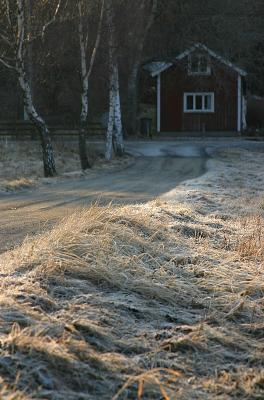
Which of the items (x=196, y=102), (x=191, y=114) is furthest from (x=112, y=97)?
(x=196, y=102)

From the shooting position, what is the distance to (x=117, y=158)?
31.8m

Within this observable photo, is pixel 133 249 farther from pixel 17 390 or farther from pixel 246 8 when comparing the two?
pixel 246 8

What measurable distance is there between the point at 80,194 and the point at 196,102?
34.8m

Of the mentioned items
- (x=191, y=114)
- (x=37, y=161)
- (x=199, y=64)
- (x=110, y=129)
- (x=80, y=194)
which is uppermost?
(x=199, y=64)

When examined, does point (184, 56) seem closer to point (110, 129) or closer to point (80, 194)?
point (110, 129)

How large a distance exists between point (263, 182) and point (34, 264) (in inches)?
576

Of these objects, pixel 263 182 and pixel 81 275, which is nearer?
pixel 81 275

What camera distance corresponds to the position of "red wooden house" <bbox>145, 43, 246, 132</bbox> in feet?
160

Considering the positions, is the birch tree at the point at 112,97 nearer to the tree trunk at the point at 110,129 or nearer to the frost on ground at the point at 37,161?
the tree trunk at the point at 110,129

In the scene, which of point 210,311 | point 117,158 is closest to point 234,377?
point 210,311

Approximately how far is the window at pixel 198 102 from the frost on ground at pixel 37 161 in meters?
15.9

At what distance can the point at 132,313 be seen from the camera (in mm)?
5426

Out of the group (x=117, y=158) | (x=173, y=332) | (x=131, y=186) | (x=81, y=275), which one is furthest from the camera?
(x=117, y=158)

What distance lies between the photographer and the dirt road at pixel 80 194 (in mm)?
10484
